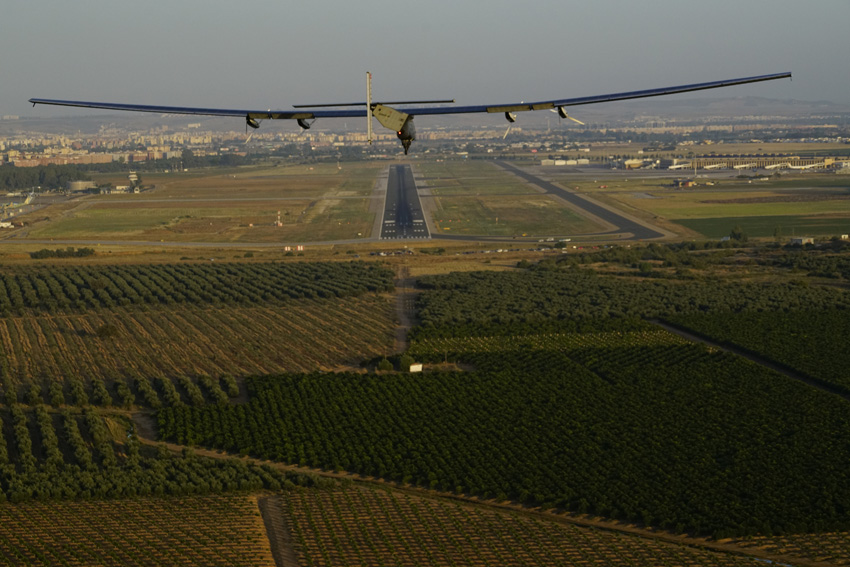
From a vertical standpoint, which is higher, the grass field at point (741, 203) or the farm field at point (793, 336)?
the grass field at point (741, 203)

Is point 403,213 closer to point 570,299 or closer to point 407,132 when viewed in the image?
point 570,299

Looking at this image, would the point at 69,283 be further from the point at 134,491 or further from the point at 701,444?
the point at 701,444

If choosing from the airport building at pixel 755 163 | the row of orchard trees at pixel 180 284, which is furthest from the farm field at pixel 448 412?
the airport building at pixel 755 163

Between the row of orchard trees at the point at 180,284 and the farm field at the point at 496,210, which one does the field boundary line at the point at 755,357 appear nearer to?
the row of orchard trees at the point at 180,284

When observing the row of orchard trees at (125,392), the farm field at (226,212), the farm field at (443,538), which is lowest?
the farm field at (443,538)

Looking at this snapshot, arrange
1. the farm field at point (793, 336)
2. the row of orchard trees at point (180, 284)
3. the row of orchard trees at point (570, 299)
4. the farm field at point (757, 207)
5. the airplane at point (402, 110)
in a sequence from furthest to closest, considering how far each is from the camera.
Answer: the farm field at point (757, 207), the row of orchard trees at point (180, 284), the row of orchard trees at point (570, 299), the farm field at point (793, 336), the airplane at point (402, 110)

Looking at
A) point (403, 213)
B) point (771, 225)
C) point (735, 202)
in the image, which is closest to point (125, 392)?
point (403, 213)
